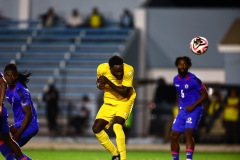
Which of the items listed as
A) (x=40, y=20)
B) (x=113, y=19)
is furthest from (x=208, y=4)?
(x=40, y=20)

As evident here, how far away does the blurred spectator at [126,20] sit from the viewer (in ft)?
117

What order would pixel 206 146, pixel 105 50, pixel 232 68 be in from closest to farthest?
pixel 206 146 → pixel 232 68 → pixel 105 50

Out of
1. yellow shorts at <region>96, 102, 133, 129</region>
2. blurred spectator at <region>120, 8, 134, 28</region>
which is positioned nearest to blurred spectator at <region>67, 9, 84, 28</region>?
blurred spectator at <region>120, 8, 134, 28</region>

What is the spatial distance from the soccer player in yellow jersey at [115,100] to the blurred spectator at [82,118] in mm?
14398

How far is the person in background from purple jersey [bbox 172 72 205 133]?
306cm

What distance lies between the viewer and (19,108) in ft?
44.2

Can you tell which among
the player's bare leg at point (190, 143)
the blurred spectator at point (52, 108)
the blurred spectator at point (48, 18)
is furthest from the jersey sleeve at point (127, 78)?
the blurred spectator at point (48, 18)

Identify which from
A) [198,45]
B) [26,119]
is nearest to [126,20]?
[198,45]

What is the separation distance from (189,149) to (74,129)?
14.6 metres

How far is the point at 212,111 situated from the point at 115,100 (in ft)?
38.5

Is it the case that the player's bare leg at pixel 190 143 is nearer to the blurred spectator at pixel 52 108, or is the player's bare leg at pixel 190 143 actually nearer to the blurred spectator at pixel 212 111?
the blurred spectator at pixel 212 111

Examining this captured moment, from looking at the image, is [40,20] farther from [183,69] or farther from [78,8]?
[183,69]

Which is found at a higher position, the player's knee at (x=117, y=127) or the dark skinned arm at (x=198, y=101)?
the dark skinned arm at (x=198, y=101)

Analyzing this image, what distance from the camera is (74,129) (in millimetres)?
29266
